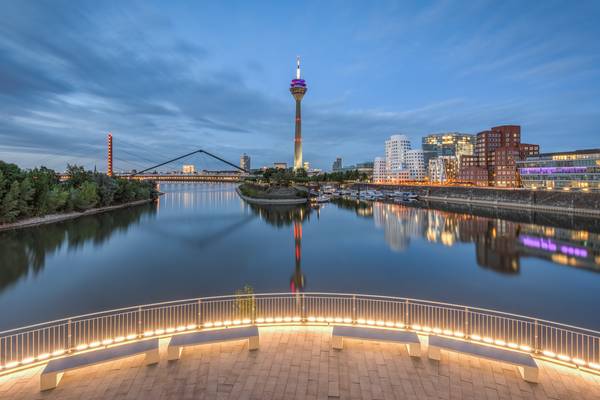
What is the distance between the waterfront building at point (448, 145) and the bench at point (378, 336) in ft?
443

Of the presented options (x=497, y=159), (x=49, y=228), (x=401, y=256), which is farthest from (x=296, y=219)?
(x=497, y=159)

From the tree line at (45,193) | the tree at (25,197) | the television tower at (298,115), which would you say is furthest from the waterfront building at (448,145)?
the tree at (25,197)

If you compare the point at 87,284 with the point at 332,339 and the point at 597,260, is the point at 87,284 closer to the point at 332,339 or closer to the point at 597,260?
the point at 332,339

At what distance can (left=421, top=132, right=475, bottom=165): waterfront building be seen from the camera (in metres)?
136

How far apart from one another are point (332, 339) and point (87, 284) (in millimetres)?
14607

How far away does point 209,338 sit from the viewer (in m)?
6.12

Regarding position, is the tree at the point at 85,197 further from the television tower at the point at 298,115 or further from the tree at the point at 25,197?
the television tower at the point at 298,115

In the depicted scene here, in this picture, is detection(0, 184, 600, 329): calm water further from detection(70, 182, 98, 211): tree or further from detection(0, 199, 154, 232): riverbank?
detection(70, 182, 98, 211): tree

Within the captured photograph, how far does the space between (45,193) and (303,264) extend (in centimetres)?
3108

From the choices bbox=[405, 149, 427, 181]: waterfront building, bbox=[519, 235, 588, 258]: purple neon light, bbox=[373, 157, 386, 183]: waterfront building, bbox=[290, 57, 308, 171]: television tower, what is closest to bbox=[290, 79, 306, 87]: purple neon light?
bbox=[290, 57, 308, 171]: television tower

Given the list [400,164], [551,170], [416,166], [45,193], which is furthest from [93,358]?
[400,164]

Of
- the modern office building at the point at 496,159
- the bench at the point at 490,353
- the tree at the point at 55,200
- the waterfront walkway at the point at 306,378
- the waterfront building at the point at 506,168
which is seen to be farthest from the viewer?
the modern office building at the point at 496,159

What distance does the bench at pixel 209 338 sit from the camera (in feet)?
19.5

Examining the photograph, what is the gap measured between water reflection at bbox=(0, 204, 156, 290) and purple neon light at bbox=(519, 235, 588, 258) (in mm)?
32927
